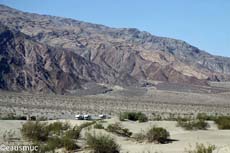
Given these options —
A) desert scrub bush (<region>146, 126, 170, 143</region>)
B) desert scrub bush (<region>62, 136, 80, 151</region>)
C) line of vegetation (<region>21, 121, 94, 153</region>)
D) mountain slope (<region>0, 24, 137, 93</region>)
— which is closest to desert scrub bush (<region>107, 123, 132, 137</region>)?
line of vegetation (<region>21, 121, 94, 153</region>)

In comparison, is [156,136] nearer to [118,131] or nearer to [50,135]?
[118,131]

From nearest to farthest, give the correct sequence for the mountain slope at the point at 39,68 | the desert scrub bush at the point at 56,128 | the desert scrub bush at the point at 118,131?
the desert scrub bush at the point at 56,128, the desert scrub bush at the point at 118,131, the mountain slope at the point at 39,68

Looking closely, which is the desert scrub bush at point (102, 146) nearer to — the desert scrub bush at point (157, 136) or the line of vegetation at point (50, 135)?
the line of vegetation at point (50, 135)

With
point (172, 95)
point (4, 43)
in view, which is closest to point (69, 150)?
point (172, 95)

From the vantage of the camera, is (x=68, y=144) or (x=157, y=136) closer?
(x=68, y=144)

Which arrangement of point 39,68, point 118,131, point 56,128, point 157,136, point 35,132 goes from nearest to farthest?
point 35,132 < point 157,136 < point 56,128 < point 118,131 < point 39,68

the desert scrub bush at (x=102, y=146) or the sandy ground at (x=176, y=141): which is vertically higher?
the desert scrub bush at (x=102, y=146)

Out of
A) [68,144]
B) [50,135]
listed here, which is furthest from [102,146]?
[50,135]

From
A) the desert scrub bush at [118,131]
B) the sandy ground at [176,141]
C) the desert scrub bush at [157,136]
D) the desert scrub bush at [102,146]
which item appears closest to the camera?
the desert scrub bush at [102,146]

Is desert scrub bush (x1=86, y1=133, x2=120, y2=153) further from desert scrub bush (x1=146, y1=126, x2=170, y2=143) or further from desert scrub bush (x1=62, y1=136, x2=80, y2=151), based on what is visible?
desert scrub bush (x1=146, y1=126, x2=170, y2=143)

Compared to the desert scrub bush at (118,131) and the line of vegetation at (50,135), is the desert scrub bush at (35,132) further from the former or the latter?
the desert scrub bush at (118,131)

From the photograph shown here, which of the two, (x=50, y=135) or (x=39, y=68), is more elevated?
(x=39, y=68)

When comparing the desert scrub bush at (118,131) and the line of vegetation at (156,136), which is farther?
the desert scrub bush at (118,131)

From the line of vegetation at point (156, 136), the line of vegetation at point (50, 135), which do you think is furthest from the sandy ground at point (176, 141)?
the line of vegetation at point (50, 135)
